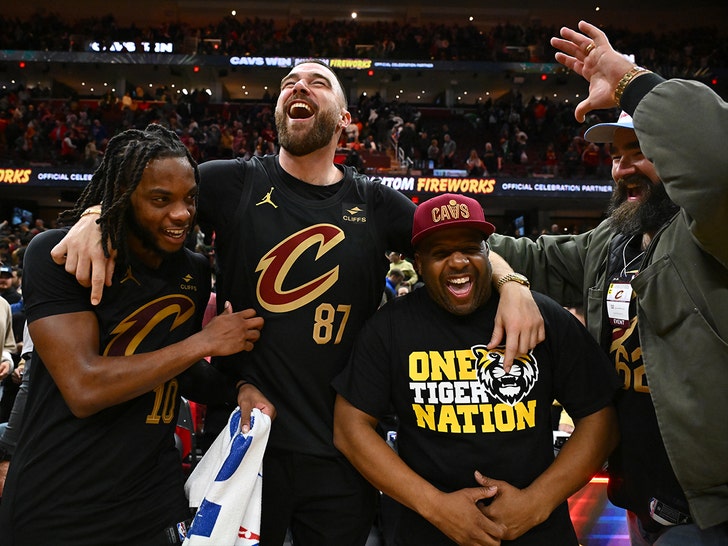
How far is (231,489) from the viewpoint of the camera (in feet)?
6.03

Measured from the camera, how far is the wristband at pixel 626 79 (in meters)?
1.67

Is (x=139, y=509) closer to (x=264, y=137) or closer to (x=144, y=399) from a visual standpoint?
(x=144, y=399)

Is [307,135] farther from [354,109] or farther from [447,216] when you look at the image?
[354,109]

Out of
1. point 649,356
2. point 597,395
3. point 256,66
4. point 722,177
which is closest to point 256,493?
point 597,395

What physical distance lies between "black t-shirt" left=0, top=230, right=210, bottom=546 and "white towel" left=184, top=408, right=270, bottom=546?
132mm

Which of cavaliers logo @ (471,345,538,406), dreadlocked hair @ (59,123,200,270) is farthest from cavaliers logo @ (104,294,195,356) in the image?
cavaliers logo @ (471,345,538,406)

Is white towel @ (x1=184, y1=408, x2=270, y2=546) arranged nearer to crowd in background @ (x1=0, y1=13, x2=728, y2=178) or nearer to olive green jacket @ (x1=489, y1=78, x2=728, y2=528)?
olive green jacket @ (x1=489, y1=78, x2=728, y2=528)

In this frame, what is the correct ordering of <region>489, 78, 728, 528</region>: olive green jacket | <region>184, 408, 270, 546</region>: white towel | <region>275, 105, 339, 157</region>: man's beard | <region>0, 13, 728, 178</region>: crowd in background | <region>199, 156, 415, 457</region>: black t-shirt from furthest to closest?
<region>0, 13, 728, 178</region>: crowd in background
<region>275, 105, 339, 157</region>: man's beard
<region>199, 156, 415, 457</region>: black t-shirt
<region>184, 408, 270, 546</region>: white towel
<region>489, 78, 728, 528</region>: olive green jacket

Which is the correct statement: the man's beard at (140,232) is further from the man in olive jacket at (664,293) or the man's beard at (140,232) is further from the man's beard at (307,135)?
the man in olive jacket at (664,293)

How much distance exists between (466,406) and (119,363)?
1049mm

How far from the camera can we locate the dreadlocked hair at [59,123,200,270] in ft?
6.19

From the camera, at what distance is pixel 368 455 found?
1.91 meters

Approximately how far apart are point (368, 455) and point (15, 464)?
1069mm

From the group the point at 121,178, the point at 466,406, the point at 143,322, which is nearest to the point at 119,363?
the point at 143,322
